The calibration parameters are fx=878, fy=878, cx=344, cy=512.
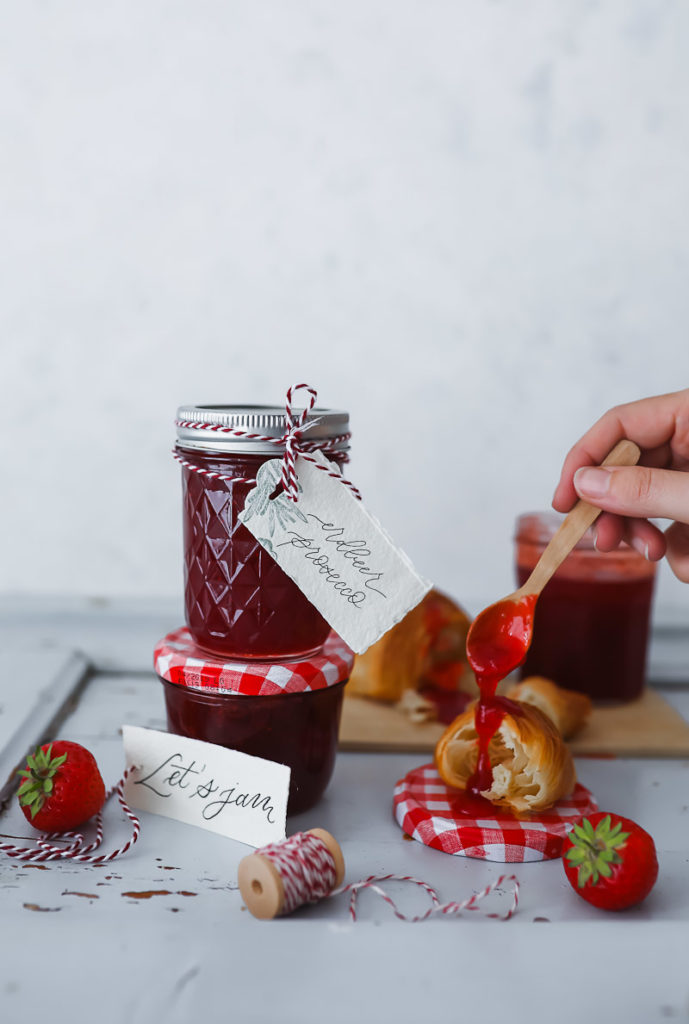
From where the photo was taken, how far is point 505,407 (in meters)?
1.68

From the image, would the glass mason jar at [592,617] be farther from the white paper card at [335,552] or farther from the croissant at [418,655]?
the white paper card at [335,552]

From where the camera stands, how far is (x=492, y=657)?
103 centimetres

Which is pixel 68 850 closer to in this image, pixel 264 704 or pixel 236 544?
pixel 264 704

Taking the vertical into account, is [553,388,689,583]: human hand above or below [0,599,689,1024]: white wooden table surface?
above

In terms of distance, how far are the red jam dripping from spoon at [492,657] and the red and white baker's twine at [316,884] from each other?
165mm

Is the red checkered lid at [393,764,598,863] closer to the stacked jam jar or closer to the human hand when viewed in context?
the stacked jam jar

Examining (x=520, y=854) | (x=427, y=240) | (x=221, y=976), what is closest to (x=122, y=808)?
(x=221, y=976)

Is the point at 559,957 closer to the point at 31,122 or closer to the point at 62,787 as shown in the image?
the point at 62,787

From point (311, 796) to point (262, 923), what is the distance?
0.28 m

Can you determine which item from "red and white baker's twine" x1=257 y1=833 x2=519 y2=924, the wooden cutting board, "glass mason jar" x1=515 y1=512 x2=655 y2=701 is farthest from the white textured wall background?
"red and white baker's twine" x1=257 y1=833 x2=519 y2=924

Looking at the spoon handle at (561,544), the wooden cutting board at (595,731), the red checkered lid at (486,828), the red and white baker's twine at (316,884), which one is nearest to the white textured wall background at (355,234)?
the wooden cutting board at (595,731)

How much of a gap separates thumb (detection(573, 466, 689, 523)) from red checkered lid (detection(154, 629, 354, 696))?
362mm

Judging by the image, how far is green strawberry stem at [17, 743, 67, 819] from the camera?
0.93 m

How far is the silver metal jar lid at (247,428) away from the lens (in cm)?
92
